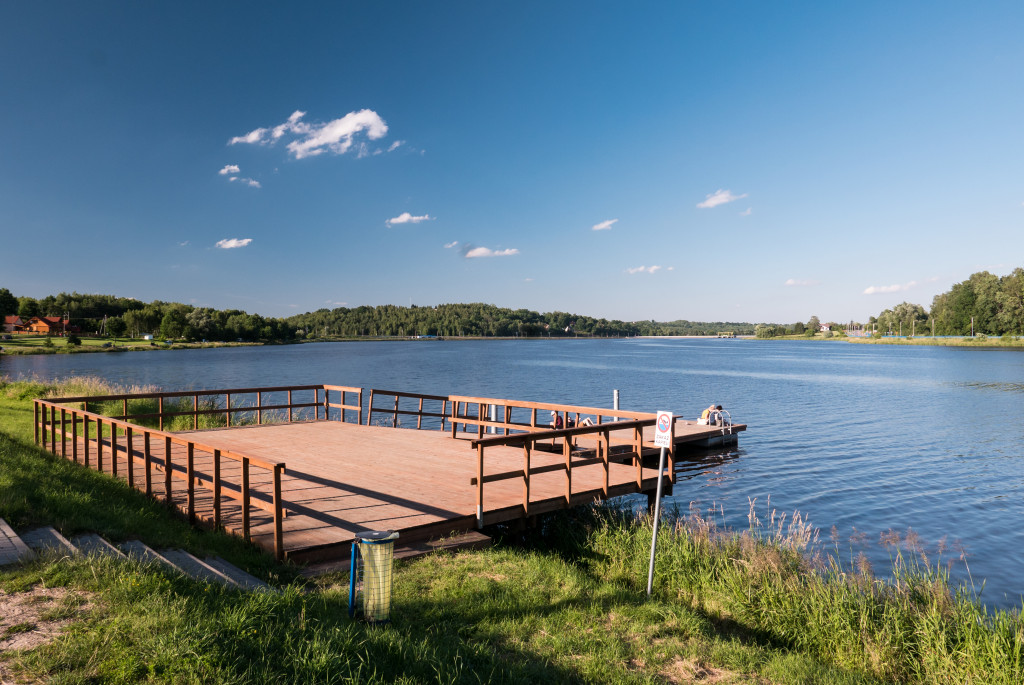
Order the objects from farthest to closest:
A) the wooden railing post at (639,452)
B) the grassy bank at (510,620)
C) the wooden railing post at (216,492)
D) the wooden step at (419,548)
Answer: the wooden railing post at (639,452) → the wooden railing post at (216,492) → the wooden step at (419,548) → the grassy bank at (510,620)

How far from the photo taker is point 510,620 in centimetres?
573

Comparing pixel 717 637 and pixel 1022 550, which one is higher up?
pixel 717 637

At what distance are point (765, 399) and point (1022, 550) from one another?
28.3m

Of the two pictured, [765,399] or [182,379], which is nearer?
[765,399]

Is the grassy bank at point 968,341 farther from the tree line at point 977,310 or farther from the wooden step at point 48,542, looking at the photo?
the wooden step at point 48,542

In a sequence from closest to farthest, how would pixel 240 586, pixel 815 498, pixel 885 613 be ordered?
1. pixel 240 586
2. pixel 885 613
3. pixel 815 498

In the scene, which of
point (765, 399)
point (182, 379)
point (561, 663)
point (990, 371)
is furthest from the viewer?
point (990, 371)

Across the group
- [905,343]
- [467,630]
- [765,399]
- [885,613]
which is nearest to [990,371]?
[765,399]

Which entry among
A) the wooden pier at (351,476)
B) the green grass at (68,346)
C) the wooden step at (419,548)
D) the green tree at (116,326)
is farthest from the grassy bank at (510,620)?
the green tree at (116,326)

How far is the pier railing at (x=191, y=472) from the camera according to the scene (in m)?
7.17

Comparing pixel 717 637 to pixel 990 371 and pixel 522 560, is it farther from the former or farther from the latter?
pixel 990 371

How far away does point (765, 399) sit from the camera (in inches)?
1563

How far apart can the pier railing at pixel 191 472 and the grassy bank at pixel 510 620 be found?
35cm

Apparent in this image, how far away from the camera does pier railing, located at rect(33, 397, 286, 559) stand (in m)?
7.17
